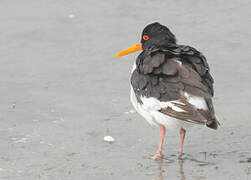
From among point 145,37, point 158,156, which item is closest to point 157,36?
point 145,37

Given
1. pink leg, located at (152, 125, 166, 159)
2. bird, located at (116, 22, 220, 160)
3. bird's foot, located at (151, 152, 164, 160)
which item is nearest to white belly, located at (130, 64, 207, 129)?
bird, located at (116, 22, 220, 160)

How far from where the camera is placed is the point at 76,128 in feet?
28.4

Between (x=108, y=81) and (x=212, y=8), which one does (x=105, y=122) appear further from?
(x=212, y=8)

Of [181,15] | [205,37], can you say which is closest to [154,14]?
[181,15]

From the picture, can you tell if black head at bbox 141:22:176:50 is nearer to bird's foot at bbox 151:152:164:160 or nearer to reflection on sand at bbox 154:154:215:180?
bird's foot at bbox 151:152:164:160

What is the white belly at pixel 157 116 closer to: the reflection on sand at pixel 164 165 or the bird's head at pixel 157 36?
the reflection on sand at pixel 164 165

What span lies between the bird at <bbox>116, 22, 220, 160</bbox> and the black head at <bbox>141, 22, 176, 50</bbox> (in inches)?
25.3

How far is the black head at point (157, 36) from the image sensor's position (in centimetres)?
864

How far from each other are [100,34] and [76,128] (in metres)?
3.57

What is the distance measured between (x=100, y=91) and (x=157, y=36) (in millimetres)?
1602

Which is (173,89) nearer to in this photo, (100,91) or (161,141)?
(161,141)

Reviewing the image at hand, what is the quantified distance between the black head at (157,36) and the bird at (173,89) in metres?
0.64

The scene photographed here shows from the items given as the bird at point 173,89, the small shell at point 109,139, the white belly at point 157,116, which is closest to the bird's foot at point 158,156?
the bird at point 173,89

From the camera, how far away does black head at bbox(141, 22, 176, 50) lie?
340 inches
